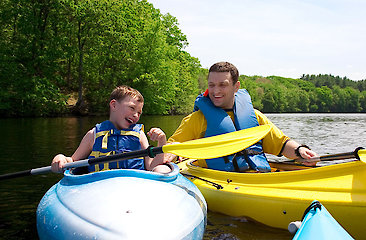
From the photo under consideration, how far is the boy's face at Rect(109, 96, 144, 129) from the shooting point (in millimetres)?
2877

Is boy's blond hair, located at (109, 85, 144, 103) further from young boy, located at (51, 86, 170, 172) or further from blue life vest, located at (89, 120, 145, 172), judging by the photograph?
blue life vest, located at (89, 120, 145, 172)

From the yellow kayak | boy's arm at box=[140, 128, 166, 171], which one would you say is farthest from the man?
boy's arm at box=[140, 128, 166, 171]

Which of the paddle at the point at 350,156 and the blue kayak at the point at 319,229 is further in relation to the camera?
the paddle at the point at 350,156

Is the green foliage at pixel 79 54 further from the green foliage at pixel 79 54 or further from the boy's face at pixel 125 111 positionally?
the boy's face at pixel 125 111

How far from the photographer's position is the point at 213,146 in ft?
9.46

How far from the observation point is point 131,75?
22.4 m

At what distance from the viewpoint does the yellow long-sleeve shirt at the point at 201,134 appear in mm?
3687

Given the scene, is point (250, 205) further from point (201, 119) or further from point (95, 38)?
point (95, 38)

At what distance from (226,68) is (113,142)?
1.49 meters

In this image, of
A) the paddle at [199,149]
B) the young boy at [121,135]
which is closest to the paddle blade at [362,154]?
the paddle at [199,149]

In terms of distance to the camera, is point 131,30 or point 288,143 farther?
point 131,30

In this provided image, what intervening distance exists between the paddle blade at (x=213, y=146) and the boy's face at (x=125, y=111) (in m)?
0.47

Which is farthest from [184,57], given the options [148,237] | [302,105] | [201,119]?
[302,105]

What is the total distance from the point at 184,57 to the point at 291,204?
2975 centimetres
